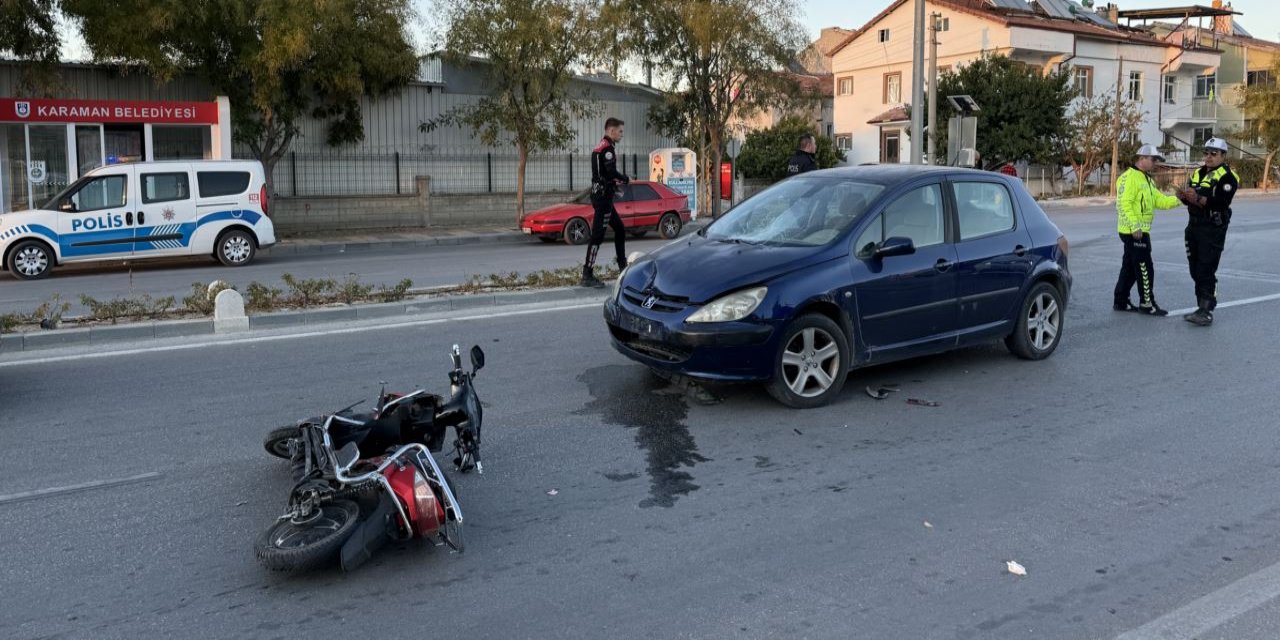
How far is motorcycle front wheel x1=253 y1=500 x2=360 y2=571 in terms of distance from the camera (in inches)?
166

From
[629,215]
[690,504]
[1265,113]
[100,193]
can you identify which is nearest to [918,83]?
[629,215]

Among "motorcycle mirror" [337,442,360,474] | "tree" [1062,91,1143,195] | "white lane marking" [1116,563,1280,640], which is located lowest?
"white lane marking" [1116,563,1280,640]

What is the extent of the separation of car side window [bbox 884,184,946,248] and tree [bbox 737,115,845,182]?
3078 cm

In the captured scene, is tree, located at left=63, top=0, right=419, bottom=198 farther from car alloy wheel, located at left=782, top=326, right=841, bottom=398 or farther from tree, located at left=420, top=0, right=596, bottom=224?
car alloy wheel, located at left=782, top=326, right=841, bottom=398

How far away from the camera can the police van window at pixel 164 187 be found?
16797mm

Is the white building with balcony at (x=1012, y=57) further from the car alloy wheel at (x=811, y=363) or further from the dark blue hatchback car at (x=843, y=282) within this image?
the car alloy wheel at (x=811, y=363)

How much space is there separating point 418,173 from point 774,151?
16.8 m

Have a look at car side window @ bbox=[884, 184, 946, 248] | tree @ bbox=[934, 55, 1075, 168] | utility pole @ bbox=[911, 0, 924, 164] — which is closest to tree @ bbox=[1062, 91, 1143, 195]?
tree @ bbox=[934, 55, 1075, 168]

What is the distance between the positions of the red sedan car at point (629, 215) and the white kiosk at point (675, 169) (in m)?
2.98

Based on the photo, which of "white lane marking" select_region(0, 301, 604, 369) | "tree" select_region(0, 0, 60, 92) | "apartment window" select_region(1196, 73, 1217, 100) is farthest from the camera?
"apartment window" select_region(1196, 73, 1217, 100)

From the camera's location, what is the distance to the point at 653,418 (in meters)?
6.82

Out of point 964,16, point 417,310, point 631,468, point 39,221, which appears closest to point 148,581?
point 631,468

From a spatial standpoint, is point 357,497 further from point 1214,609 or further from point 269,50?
point 269,50

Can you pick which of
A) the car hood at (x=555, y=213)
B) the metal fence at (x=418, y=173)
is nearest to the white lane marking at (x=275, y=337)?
the car hood at (x=555, y=213)
